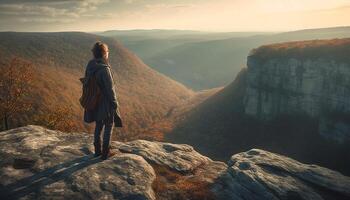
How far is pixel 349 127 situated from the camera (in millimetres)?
40125

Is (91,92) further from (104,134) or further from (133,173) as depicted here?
(133,173)

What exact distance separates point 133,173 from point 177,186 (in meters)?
1.73

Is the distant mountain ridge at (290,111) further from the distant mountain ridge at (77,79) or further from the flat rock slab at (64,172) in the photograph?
the flat rock slab at (64,172)

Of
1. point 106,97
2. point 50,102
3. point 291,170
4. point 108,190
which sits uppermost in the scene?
point 106,97

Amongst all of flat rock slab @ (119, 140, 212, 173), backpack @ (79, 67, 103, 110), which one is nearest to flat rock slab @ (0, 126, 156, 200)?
flat rock slab @ (119, 140, 212, 173)

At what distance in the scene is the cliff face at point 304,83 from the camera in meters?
41.4

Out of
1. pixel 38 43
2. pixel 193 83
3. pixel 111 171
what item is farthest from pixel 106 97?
pixel 193 83

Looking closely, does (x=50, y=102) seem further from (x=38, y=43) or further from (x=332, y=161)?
(x=38, y=43)

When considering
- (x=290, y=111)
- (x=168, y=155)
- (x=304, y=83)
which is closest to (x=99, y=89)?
(x=168, y=155)

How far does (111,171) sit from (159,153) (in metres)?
3.68

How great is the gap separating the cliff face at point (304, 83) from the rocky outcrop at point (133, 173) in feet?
102

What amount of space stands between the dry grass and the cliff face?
35215 millimetres

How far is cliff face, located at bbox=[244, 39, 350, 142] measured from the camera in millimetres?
41375

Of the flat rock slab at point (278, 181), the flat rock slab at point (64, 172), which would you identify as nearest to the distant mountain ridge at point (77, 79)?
the flat rock slab at point (64, 172)
